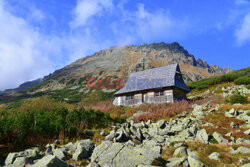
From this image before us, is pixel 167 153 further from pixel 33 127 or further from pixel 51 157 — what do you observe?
pixel 33 127

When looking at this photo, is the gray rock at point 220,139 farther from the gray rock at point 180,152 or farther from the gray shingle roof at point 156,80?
the gray shingle roof at point 156,80

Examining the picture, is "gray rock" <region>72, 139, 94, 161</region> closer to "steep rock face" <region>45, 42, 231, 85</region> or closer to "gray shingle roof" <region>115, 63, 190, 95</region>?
"gray shingle roof" <region>115, 63, 190, 95</region>

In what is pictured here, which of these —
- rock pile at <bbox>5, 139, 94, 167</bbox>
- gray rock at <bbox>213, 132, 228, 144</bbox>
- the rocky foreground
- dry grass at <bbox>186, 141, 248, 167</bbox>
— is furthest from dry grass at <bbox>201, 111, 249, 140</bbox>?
rock pile at <bbox>5, 139, 94, 167</bbox>

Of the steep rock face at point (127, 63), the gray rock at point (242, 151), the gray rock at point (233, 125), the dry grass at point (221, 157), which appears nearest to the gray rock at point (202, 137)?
the dry grass at point (221, 157)

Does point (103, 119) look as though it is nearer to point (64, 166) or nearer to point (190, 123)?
point (190, 123)

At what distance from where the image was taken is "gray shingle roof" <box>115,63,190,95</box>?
25.2m

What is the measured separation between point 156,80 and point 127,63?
8742 cm

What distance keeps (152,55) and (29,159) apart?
13221cm

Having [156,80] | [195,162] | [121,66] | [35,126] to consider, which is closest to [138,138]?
[195,162]

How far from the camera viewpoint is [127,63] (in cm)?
11306

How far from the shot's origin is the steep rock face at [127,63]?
101m

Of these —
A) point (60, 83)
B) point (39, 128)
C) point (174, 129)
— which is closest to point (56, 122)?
point (39, 128)

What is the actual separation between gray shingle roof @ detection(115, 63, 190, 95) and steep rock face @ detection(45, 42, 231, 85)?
195 ft

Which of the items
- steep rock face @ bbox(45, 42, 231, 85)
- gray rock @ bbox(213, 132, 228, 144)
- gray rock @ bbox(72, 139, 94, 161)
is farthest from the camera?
steep rock face @ bbox(45, 42, 231, 85)
